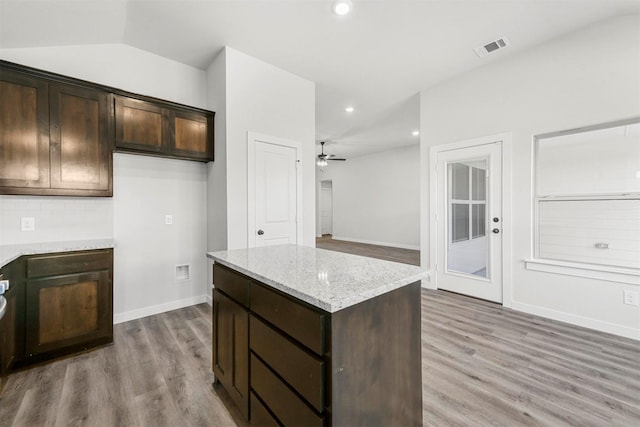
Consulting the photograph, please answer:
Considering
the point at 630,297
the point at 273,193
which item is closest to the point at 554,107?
the point at 630,297

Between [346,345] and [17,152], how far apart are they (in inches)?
118

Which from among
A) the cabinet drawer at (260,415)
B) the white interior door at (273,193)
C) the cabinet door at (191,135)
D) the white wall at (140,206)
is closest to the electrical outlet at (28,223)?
the white wall at (140,206)

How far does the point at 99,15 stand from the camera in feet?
8.05

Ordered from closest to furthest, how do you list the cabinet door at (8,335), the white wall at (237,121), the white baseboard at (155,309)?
the cabinet door at (8,335)
the white baseboard at (155,309)
the white wall at (237,121)

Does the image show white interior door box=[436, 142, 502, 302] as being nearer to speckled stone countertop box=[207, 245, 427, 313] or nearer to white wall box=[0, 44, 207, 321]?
speckled stone countertop box=[207, 245, 427, 313]

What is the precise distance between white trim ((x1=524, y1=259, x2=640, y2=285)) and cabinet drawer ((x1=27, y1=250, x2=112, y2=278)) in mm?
4382

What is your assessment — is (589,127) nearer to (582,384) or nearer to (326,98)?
(582,384)

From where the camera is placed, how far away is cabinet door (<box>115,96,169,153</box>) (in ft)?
8.93

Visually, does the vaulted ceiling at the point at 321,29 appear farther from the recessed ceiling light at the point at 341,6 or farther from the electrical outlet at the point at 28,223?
the electrical outlet at the point at 28,223

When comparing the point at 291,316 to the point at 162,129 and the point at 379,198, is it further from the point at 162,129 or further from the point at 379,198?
the point at 379,198

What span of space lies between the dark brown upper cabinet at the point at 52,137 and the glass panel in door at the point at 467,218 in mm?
4126

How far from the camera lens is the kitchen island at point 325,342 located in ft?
3.31

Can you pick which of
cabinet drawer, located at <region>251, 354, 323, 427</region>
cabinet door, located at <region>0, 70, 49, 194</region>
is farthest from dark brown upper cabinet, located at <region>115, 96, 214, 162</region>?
cabinet drawer, located at <region>251, 354, 323, 427</region>

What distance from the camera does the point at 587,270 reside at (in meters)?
2.81
